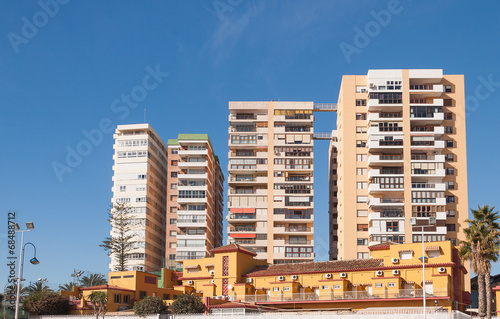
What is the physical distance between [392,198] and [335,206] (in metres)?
18.3

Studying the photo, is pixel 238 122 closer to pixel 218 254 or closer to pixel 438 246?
pixel 218 254

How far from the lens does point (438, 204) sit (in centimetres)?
10806

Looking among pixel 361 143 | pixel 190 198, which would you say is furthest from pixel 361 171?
pixel 190 198

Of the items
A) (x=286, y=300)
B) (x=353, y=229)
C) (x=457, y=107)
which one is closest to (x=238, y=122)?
(x=353, y=229)

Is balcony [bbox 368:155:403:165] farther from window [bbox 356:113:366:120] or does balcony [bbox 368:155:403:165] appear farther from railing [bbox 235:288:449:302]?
railing [bbox 235:288:449:302]

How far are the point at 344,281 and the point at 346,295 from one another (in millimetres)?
1908

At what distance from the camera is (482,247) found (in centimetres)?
6506

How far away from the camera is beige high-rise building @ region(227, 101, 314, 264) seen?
118438 mm

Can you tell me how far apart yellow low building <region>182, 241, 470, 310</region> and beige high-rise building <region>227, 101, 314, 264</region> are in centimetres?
2849

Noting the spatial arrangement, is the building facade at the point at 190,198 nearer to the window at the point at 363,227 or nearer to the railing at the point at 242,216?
the railing at the point at 242,216

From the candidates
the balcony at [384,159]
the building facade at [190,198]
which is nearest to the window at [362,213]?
the balcony at [384,159]

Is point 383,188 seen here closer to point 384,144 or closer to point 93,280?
point 384,144

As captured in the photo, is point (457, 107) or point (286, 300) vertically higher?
point (457, 107)

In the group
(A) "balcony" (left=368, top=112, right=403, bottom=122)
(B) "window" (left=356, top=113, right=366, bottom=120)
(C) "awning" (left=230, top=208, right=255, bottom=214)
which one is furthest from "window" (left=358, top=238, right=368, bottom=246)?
(B) "window" (left=356, top=113, right=366, bottom=120)
